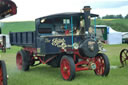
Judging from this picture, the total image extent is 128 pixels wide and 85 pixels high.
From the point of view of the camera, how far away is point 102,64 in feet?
26.2

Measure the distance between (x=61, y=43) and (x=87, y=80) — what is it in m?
A: 1.59

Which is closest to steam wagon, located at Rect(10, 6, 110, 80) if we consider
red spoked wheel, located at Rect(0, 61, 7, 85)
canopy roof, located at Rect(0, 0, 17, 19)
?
canopy roof, located at Rect(0, 0, 17, 19)

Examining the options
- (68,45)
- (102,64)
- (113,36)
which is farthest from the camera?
(113,36)

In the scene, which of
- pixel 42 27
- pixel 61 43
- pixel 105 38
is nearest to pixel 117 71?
pixel 61 43

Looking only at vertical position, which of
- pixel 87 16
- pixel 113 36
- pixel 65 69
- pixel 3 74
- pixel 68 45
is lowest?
pixel 65 69

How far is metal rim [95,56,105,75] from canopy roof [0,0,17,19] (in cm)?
377

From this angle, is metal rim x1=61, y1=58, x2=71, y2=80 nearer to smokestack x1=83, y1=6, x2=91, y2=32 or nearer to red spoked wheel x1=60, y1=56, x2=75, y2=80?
red spoked wheel x1=60, y1=56, x2=75, y2=80

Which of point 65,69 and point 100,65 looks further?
point 100,65

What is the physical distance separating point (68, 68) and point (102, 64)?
1342 mm

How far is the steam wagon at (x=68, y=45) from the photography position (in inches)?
295

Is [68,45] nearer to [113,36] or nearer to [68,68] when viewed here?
[68,68]

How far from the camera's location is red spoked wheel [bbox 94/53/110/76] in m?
7.67

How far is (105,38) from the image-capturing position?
31.0 meters

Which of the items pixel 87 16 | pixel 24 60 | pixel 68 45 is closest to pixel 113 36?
pixel 24 60
